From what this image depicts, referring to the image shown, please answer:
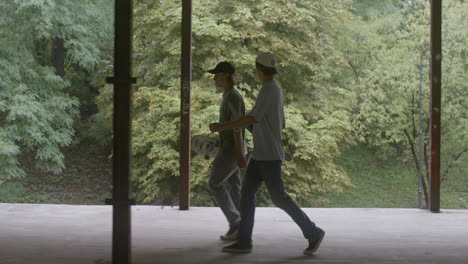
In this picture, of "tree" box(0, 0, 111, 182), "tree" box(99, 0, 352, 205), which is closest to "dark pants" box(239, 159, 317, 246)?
"tree" box(99, 0, 352, 205)

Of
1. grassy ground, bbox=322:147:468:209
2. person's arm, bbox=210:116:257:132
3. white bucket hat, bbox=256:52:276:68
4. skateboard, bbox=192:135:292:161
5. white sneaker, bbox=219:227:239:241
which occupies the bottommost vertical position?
grassy ground, bbox=322:147:468:209

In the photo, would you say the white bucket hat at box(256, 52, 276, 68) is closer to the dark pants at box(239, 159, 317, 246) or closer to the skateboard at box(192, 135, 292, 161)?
the dark pants at box(239, 159, 317, 246)

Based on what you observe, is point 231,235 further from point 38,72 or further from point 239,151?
point 38,72

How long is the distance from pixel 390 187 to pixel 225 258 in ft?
67.0

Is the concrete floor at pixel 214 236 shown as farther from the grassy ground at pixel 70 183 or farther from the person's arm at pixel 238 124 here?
the grassy ground at pixel 70 183

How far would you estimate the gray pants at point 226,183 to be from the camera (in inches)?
214

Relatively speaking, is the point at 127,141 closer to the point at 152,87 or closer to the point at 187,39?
the point at 187,39

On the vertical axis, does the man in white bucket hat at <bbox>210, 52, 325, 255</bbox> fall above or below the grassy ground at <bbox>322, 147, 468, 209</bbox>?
above

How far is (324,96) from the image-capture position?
16.9 m

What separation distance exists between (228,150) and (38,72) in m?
13.4

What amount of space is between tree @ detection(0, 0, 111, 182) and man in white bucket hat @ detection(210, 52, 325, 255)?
12.0 meters

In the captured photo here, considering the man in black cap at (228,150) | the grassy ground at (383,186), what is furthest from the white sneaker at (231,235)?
the grassy ground at (383,186)

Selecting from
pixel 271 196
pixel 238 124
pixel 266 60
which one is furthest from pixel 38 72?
pixel 271 196

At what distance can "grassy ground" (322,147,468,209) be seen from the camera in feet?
76.4
